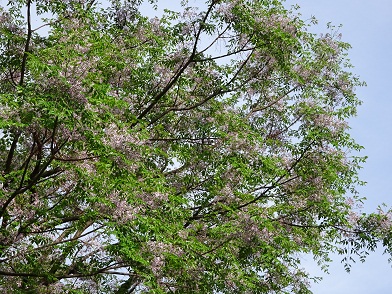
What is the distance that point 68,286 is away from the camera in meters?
13.0

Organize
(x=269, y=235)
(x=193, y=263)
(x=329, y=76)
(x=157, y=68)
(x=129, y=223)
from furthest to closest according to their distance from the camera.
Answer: (x=329, y=76), (x=157, y=68), (x=269, y=235), (x=193, y=263), (x=129, y=223)

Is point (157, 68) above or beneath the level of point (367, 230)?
above

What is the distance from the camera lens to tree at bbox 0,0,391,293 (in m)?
11.1

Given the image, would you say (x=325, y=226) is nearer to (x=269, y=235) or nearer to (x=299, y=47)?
(x=269, y=235)

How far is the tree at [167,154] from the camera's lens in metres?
11.1

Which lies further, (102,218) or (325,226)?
(325,226)

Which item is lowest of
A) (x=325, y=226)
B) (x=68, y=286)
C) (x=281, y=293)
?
(x=68, y=286)

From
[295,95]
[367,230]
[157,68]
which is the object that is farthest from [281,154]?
[157,68]

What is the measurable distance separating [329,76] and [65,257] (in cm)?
960

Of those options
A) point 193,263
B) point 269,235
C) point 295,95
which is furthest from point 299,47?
point 193,263

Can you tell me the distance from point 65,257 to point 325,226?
6.98 m

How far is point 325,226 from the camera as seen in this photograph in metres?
16.2

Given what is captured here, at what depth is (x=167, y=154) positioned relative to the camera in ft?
50.3

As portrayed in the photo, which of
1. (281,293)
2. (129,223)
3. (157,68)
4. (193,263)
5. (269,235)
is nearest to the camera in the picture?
(129,223)
